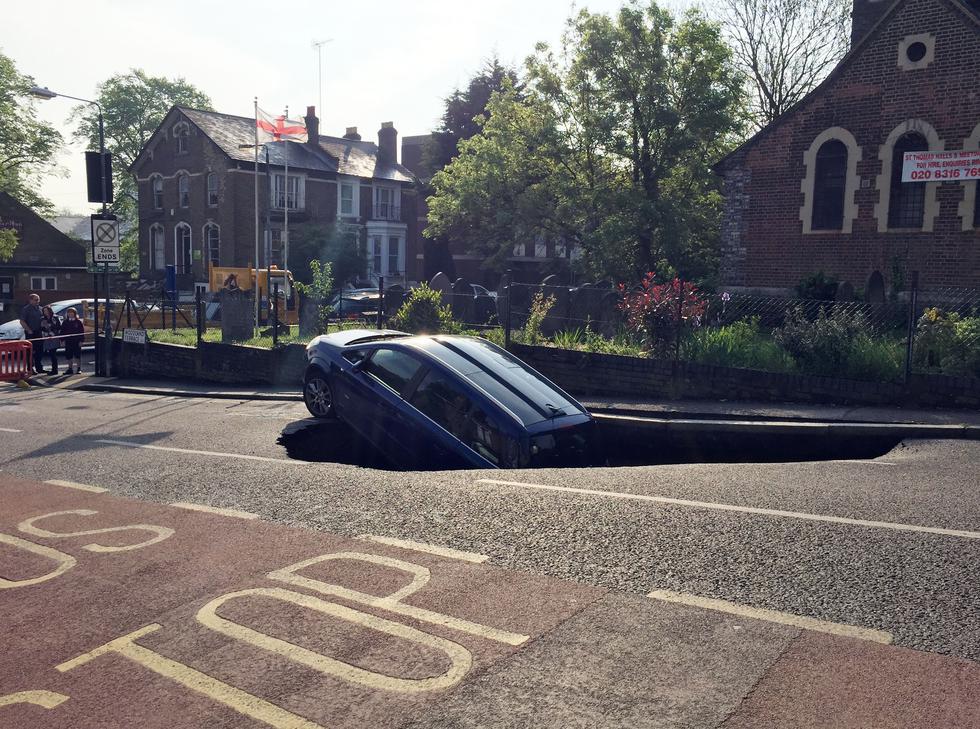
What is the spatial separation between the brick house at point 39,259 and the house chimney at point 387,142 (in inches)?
810

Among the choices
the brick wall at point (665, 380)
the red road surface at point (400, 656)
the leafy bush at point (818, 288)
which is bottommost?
the red road surface at point (400, 656)

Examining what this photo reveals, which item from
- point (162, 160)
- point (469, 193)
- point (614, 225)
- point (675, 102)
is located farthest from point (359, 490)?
point (162, 160)

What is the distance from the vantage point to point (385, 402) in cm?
967

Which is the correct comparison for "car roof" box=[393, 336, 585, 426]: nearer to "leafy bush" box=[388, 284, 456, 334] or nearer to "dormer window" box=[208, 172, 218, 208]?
"leafy bush" box=[388, 284, 456, 334]

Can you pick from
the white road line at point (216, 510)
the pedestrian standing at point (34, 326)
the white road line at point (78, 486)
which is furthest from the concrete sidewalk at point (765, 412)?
the pedestrian standing at point (34, 326)

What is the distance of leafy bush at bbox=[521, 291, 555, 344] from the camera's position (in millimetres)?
16188

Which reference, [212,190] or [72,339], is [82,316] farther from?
[212,190]

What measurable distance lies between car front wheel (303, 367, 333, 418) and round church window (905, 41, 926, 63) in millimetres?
17257

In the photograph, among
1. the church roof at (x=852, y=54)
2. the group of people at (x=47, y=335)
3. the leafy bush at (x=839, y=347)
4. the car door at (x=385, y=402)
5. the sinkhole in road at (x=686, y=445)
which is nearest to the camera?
the car door at (x=385, y=402)

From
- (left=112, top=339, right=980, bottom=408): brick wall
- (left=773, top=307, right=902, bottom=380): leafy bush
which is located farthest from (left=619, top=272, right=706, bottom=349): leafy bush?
(left=773, top=307, right=902, bottom=380): leafy bush

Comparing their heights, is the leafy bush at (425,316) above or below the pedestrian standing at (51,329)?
above

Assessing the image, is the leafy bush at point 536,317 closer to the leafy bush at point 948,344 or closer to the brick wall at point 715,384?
the brick wall at point 715,384

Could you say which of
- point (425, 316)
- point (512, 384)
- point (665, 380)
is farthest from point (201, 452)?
point (425, 316)

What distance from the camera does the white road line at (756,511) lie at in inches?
231
